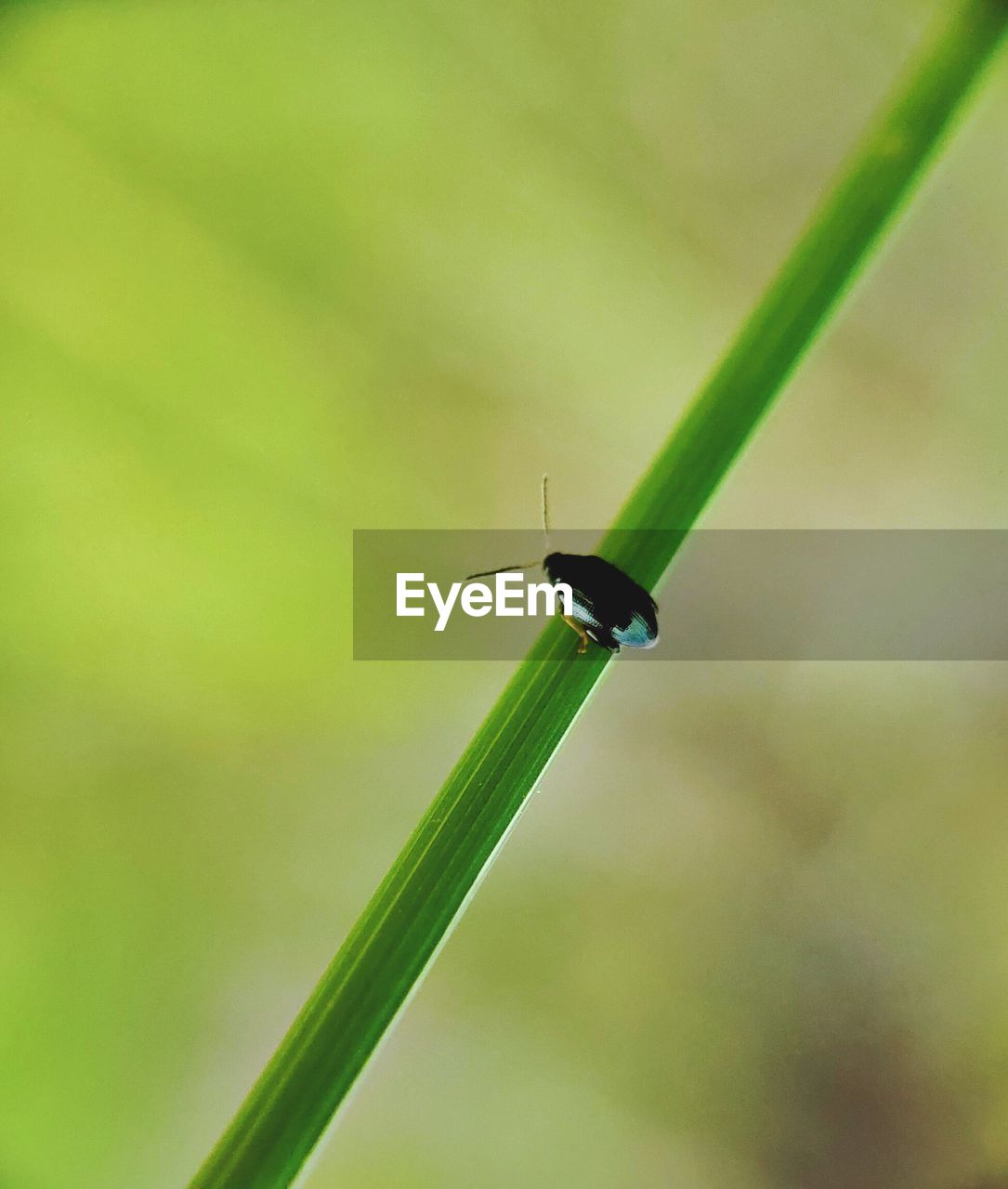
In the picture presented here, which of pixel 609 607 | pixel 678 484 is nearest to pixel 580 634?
pixel 678 484

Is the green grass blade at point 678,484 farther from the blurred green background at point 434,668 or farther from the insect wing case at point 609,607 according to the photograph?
the blurred green background at point 434,668

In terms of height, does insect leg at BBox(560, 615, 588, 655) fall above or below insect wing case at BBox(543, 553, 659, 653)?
below

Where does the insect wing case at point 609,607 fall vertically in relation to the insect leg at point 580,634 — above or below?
above

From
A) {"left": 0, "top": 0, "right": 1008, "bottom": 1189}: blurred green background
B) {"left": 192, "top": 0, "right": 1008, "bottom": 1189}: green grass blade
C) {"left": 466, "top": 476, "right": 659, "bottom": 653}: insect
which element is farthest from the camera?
{"left": 0, "top": 0, "right": 1008, "bottom": 1189}: blurred green background

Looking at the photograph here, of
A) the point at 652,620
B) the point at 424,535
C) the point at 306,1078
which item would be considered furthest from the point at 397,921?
the point at 424,535

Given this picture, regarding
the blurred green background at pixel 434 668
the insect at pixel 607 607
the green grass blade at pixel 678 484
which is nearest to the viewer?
the green grass blade at pixel 678 484

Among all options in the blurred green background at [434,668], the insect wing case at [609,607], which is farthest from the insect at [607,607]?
the blurred green background at [434,668]

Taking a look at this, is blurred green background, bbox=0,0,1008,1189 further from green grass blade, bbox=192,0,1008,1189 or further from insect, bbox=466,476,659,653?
green grass blade, bbox=192,0,1008,1189

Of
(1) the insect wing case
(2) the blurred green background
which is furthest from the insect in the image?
(2) the blurred green background
